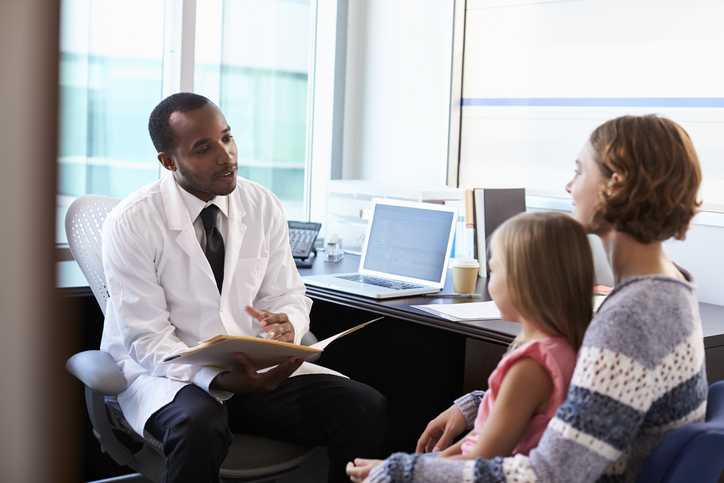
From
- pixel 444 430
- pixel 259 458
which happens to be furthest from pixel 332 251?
pixel 444 430

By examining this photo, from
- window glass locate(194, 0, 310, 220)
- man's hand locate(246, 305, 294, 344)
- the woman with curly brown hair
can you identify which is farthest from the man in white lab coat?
window glass locate(194, 0, 310, 220)

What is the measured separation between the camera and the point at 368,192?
108 inches

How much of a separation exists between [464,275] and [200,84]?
129 cm

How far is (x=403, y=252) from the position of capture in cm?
223

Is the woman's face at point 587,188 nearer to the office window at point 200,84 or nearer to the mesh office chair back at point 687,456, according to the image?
the mesh office chair back at point 687,456

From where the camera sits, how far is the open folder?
1.39 meters

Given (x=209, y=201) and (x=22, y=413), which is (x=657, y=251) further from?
(x=209, y=201)

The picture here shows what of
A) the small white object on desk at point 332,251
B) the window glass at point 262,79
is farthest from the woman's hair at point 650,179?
the window glass at point 262,79

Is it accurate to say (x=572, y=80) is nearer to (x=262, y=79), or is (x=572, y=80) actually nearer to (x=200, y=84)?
(x=262, y=79)

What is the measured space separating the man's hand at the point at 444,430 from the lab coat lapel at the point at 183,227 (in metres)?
0.72

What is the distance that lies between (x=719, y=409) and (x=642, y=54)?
1.53m

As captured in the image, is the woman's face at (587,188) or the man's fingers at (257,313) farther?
the man's fingers at (257,313)

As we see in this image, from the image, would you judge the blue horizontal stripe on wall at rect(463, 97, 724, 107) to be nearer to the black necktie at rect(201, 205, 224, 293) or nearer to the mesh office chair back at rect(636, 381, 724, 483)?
the black necktie at rect(201, 205, 224, 293)

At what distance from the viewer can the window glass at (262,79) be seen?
272cm
